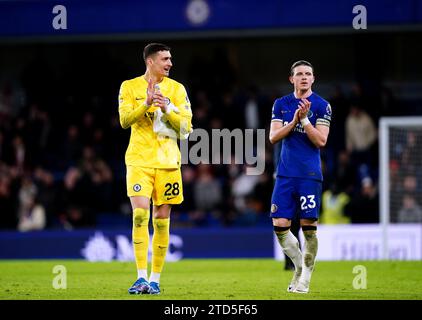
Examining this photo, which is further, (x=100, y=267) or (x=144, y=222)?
(x=100, y=267)

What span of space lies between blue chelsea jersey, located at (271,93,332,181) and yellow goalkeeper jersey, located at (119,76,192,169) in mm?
947

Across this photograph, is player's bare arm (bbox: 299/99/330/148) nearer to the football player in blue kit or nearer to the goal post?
the football player in blue kit

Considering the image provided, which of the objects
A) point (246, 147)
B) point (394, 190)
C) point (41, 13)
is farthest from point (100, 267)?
point (41, 13)

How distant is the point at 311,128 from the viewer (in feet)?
29.7

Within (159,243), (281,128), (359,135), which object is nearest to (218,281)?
(159,243)

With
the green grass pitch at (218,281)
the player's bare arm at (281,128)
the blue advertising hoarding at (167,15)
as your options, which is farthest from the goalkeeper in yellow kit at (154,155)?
the blue advertising hoarding at (167,15)

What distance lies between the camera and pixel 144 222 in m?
9.30

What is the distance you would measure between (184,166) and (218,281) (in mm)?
9221

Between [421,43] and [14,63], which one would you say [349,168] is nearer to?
[421,43]

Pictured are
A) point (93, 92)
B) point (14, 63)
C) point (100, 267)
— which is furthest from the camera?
point (14, 63)

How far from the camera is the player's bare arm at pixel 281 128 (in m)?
9.07

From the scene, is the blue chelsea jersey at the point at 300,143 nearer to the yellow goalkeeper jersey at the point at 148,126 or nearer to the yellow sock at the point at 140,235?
the yellow goalkeeper jersey at the point at 148,126

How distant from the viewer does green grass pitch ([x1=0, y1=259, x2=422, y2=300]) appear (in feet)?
30.9

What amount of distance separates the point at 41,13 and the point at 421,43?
937 centimetres
